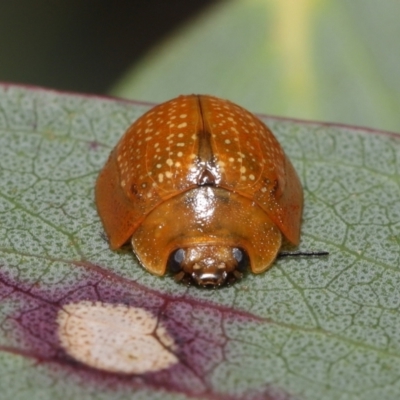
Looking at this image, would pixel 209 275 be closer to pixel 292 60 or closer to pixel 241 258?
pixel 241 258

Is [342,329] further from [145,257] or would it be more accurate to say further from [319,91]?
[319,91]

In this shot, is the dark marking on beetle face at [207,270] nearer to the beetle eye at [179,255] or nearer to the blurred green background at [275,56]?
the beetle eye at [179,255]

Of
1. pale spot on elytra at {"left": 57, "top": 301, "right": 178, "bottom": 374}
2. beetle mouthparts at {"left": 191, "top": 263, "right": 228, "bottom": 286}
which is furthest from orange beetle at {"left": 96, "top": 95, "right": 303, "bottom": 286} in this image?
pale spot on elytra at {"left": 57, "top": 301, "right": 178, "bottom": 374}

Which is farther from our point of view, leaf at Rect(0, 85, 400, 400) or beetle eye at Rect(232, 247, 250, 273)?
beetle eye at Rect(232, 247, 250, 273)

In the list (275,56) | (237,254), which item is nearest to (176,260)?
(237,254)


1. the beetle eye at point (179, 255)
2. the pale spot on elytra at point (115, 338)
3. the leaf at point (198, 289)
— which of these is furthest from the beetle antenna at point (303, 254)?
the pale spot on elytra at point (115, 338)

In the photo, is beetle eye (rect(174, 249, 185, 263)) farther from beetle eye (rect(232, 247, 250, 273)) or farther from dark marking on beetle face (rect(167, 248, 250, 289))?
beetle eye (rect(232, 247, 250, 273))
